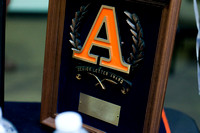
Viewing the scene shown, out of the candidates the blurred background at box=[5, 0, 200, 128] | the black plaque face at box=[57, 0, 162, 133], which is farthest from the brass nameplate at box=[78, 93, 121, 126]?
the blurred background at box=[5, 0, 200, 128]

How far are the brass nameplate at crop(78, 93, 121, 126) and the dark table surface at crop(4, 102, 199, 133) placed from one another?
110 millimetres

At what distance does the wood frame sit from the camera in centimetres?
55

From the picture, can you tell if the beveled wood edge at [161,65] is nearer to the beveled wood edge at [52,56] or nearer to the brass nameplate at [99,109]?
the brass nameplate at [99,109]

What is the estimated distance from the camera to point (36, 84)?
241cm

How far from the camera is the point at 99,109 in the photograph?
678mm

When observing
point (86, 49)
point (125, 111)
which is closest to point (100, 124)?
point (125, 111)

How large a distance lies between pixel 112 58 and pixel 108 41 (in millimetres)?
40

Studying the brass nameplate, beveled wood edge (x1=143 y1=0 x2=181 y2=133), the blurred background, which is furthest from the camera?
the blurred background

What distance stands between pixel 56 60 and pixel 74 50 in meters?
0.06

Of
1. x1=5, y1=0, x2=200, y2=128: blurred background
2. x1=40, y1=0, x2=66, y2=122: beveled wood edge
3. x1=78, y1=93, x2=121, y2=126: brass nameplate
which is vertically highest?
x1=40, y1=0, x2=66, y2=122: beveled wood edge

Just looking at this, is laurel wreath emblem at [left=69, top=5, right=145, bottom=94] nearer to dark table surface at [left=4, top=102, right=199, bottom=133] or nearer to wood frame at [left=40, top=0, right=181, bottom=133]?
wood frame at [left=40, top=0, right=181, bottom=133]

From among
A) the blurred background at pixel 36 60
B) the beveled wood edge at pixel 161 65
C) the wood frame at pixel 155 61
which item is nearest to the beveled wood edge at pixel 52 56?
the wood frame at pixel 155 61

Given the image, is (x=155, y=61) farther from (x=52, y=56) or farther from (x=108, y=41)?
(x=52, y=56)

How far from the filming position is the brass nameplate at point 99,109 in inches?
26.0
